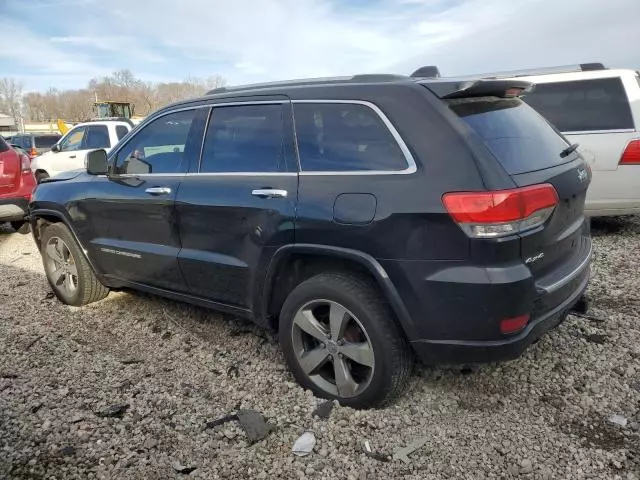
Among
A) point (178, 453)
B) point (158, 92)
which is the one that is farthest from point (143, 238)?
point (158, 92)

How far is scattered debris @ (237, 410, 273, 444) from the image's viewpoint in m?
2.69

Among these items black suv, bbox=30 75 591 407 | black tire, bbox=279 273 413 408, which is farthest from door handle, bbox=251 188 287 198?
black tire, bbox=279 273 413 408

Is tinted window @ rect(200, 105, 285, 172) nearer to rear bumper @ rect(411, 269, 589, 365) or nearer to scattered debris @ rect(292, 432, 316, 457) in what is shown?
rear bumper @ rect(411, 269, 589, 365)

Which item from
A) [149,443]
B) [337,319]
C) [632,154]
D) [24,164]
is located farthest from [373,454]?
[24,164]

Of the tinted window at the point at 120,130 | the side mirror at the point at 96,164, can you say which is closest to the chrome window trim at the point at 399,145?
the side mirror at the point at 96,164

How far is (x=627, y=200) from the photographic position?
5691 millimetres

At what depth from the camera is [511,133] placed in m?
2.75

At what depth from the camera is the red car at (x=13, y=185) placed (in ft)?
23.1

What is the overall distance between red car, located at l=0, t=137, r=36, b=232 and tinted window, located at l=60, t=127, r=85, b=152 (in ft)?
11.1

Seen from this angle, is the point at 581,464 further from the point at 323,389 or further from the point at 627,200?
the point at 627,200

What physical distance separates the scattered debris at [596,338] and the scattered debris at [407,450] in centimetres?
163

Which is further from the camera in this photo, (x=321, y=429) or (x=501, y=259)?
(x=321, y=429)

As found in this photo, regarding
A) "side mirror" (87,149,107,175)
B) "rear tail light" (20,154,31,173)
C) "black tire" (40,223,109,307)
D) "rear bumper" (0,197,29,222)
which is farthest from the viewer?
"rear tail light" (20,154,31,173)

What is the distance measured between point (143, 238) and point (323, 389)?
178 cm
